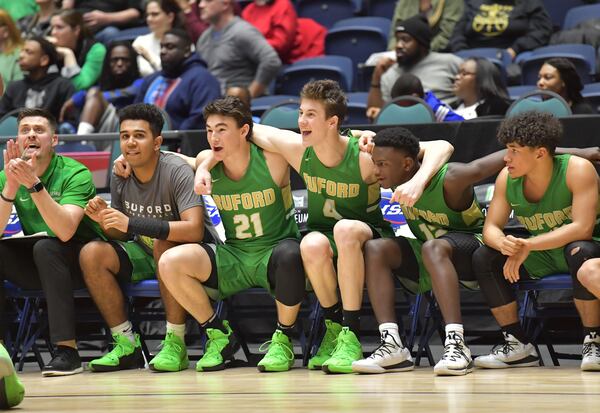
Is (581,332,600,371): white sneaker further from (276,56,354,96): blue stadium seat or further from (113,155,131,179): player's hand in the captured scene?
(276,56,354,96): blue stadium seat

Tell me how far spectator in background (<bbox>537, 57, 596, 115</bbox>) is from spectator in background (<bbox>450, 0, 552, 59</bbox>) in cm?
186

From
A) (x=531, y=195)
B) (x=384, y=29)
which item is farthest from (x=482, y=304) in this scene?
(x=384, y=29)

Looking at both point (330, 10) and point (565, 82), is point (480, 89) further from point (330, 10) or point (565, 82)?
point (330, 10)

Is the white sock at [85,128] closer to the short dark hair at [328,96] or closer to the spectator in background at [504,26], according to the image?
the spectator in background at [504,26]

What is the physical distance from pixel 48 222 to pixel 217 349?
1.12 metres

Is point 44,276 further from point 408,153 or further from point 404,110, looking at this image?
point 404,110

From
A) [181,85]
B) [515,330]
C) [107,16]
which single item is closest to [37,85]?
[181,85]

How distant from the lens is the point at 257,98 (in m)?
9.42

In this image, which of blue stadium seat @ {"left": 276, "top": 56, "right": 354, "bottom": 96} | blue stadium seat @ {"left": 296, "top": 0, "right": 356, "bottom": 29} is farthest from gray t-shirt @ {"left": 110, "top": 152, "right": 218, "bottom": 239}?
blue stadium seat @ {"left": 296, "top": 0, "right": 356, "bottom": 29}

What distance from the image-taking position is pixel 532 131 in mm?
5492

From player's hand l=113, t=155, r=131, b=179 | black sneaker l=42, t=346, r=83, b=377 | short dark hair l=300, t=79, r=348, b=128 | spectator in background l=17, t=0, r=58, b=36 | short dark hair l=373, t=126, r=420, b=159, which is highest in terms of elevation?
short dark hair l=300, t=79, r=348, b=128

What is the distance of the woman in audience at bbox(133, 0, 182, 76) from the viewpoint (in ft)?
33.0

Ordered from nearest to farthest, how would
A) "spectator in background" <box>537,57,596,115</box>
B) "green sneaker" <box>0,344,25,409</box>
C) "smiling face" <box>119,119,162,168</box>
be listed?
"green sneaker" <box>0,344,25,409</box>, "smiling face" <box>119,119,162,168</box>, "spectator in background" <box>537,57,596,115</box>

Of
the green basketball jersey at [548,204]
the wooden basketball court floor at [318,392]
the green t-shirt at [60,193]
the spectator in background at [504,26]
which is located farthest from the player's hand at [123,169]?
the spectator in background at [504,26]
